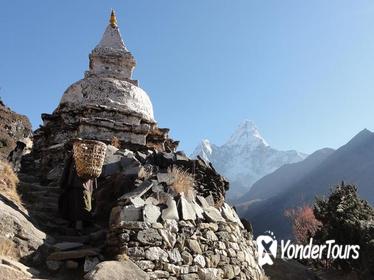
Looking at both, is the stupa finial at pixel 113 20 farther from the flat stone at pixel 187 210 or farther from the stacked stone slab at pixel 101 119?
the flat stone at pixel 187 210

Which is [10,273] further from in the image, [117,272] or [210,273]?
[210,273]

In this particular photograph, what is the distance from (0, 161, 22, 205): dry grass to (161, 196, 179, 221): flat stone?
260cm

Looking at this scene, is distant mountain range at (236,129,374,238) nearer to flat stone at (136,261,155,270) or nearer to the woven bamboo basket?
the woven bamboo basket

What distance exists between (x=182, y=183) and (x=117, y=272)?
8.49 ft

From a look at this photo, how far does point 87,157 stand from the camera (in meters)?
8.02

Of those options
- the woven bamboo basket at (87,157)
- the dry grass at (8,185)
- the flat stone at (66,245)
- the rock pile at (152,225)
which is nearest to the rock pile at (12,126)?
the rock pile at (152,225)

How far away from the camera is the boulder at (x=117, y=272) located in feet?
16.9

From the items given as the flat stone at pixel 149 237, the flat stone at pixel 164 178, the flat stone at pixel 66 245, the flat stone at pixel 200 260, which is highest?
the flat stone at pixel 164 178

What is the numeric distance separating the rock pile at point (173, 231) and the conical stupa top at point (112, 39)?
34.6 feet

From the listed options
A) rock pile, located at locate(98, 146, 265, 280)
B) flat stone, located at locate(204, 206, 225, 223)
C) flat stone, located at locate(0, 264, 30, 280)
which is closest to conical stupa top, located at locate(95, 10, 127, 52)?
rock pile, located at locate(98, 146, 265, 280)

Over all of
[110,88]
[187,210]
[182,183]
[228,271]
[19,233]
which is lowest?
[228,271]

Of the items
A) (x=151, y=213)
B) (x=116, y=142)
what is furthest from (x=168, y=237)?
(x=116, y=142)

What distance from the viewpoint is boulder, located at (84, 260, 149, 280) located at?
203 inches

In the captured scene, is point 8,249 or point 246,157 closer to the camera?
point 8,249
